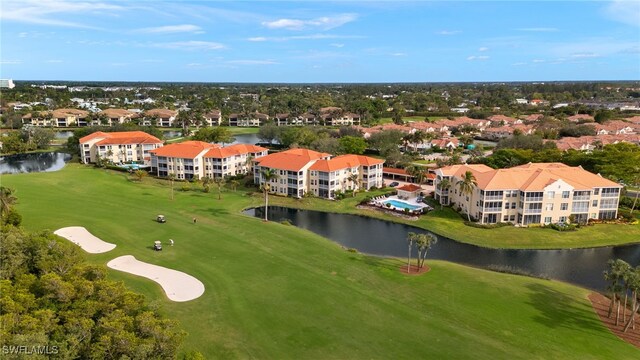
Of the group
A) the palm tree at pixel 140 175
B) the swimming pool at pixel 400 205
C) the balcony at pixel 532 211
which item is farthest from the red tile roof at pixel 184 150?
the balcony at pixel 532 211

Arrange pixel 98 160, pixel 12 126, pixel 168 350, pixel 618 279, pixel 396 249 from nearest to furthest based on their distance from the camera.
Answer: pixel 168 350, pixel 618 279, pixel 396 249, pixel 98 160, pixel 12 126

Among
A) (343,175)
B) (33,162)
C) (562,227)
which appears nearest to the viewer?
(562,227)

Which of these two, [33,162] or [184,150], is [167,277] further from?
[33,162]

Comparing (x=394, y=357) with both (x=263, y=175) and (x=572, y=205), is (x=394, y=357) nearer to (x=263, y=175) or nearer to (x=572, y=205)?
(x=572, y=205)

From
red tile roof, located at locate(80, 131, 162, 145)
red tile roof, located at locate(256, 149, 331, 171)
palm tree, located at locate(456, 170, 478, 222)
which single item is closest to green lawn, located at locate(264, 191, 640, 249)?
palm tree, located at locate(456, 170, 478, 222)

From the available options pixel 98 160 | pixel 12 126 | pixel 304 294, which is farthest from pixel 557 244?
pixel 12 126

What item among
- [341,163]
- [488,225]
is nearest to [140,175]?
[341,163]

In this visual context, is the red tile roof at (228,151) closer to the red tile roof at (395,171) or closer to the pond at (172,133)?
the red tile roof at (395,171)

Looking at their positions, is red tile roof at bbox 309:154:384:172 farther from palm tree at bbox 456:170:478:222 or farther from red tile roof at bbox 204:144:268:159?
palm tree at bbox 456:170:478:222
